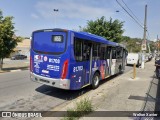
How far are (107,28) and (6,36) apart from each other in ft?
51.2

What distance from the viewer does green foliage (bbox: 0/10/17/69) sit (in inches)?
704

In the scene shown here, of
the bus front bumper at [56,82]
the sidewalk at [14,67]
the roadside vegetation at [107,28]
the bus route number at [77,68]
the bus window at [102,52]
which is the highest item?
the roadside vegetation at [107,28]

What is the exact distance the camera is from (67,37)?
313 inches

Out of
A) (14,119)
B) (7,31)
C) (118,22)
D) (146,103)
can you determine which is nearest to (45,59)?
(14,119)

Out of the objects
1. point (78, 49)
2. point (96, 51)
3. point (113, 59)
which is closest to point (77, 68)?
point (78, 49)

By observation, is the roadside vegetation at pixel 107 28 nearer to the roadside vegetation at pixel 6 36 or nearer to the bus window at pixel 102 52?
the roadside vegetation at pixel 6 36

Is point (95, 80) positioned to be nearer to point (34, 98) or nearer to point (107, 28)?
point (34, 98)

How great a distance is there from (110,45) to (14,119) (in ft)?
27.7

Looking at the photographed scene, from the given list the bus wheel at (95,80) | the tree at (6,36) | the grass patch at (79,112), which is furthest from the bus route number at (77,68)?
the tree at (6,36)

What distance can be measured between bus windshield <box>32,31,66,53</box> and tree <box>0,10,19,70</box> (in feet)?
32.8

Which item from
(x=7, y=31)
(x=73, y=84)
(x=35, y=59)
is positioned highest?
(x=7, y=31)

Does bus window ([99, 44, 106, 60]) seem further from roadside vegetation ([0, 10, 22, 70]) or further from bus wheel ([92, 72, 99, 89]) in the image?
roadside vegetation ([0, 10, 22, 70])

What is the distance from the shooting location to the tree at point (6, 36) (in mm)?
17875

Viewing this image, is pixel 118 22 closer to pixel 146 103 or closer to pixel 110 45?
pixel 110 45
